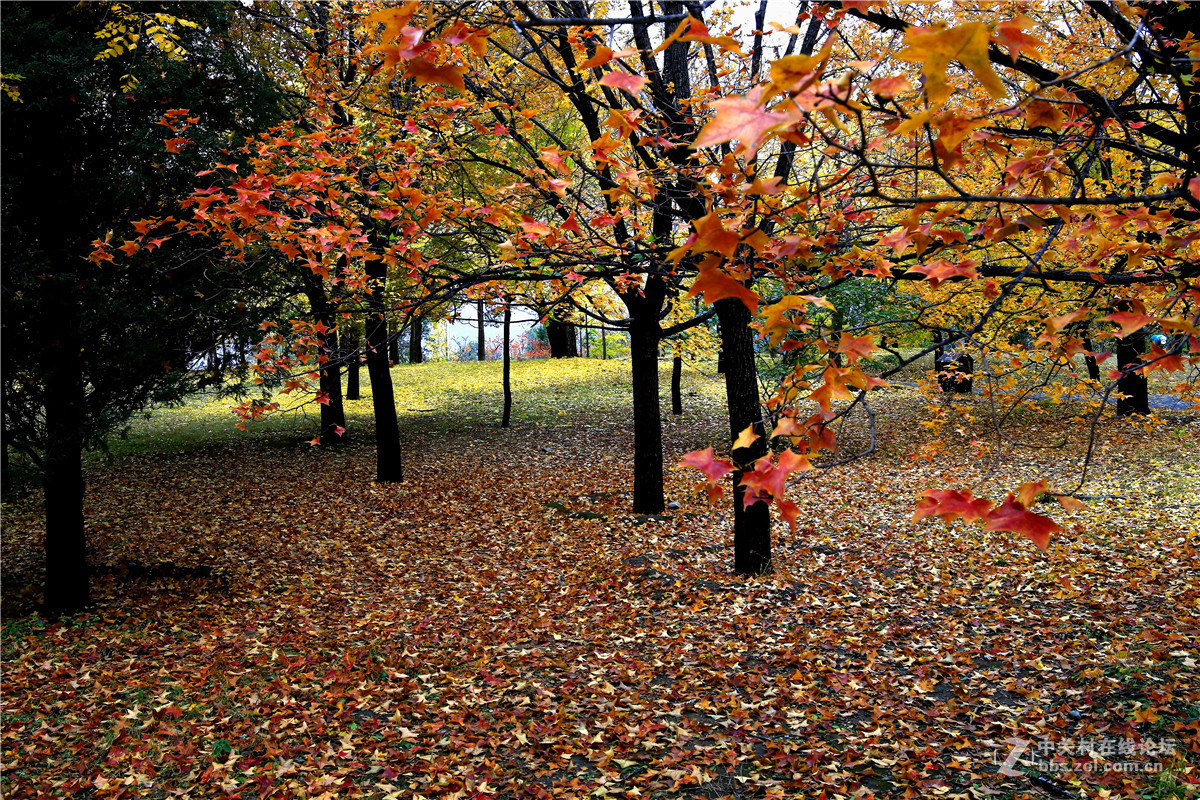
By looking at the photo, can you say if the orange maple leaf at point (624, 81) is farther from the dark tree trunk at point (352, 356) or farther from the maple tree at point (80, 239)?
the maple tree at point (80, 239)

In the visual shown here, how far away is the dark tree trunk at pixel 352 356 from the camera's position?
4591mm

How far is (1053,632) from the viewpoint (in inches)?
221

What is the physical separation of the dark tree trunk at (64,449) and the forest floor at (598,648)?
355mm

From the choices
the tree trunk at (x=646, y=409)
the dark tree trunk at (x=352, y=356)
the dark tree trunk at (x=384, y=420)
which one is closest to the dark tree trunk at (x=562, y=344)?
the dark tree trunk at (x=352, y=356)

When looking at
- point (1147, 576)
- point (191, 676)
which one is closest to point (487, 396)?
point (191, 676)

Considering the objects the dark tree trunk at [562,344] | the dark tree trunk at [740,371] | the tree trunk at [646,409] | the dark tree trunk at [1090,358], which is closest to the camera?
the dark tree trunk at [740,371]

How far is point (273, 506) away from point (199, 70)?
20.8 ft

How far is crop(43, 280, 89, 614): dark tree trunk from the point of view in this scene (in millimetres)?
6402

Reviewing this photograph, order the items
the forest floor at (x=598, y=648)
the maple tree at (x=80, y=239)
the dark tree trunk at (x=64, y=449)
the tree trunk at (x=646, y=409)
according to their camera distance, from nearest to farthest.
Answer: the forest floor at (x=598, y=648)
the maple tree at (x=80, y=239)
the dark tree trunk at (x=64, y=449)
the tree trunk at (x=646, y=409)

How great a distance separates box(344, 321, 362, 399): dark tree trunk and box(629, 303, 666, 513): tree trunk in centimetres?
387

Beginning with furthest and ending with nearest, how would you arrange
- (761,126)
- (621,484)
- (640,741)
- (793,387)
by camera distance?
(621,484)
(640,741)
(793,387)
(761,126)

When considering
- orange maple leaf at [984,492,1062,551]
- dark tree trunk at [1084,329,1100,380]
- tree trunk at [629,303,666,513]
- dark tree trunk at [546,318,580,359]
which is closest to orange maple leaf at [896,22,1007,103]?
orange maple leaf at [984,492,1062,551]

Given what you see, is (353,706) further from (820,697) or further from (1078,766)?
(1078,766)

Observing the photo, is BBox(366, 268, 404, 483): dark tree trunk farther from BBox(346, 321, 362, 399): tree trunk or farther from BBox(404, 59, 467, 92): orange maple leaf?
BBox(404, 59, 467, 92): orange maple leaf
